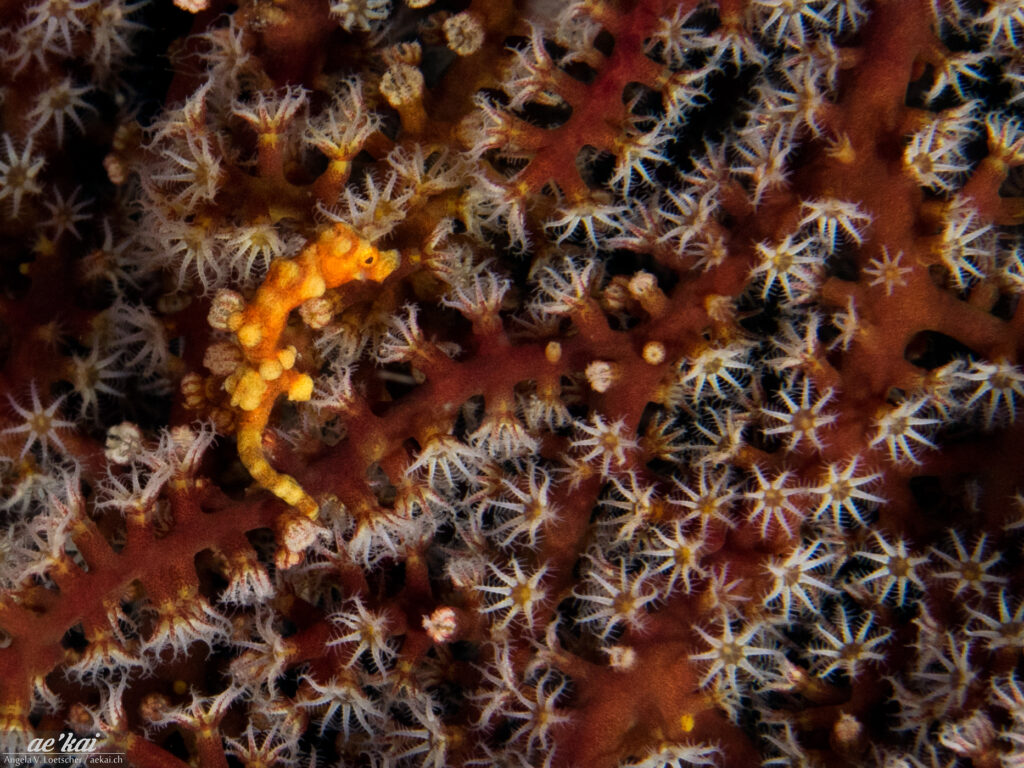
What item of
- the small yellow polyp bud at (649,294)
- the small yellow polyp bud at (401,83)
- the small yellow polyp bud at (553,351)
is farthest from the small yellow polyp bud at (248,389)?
the small yellow polyp bud at (649,294)

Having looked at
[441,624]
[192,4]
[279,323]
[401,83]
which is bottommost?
[441,624]

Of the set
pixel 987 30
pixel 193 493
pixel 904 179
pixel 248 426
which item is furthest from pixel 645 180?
pixel 193 493

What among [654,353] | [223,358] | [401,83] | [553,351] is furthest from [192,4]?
[654,353]

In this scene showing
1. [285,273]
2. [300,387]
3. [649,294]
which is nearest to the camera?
[285,273]

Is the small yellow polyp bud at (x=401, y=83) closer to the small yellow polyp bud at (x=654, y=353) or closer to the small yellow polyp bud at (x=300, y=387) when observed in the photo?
the small yellow polyp bud at (x=300, y=387)

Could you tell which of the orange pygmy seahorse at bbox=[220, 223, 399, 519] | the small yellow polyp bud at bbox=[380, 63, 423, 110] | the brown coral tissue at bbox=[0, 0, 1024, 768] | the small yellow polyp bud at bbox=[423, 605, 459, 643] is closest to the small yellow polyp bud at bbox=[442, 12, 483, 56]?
the brown coral tissue at bbox=[0, 0, 1024, 768]

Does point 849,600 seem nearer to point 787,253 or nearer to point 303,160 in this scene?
point 787,253

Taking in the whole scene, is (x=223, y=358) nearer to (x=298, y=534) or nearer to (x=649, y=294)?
(x=298, y=534)
